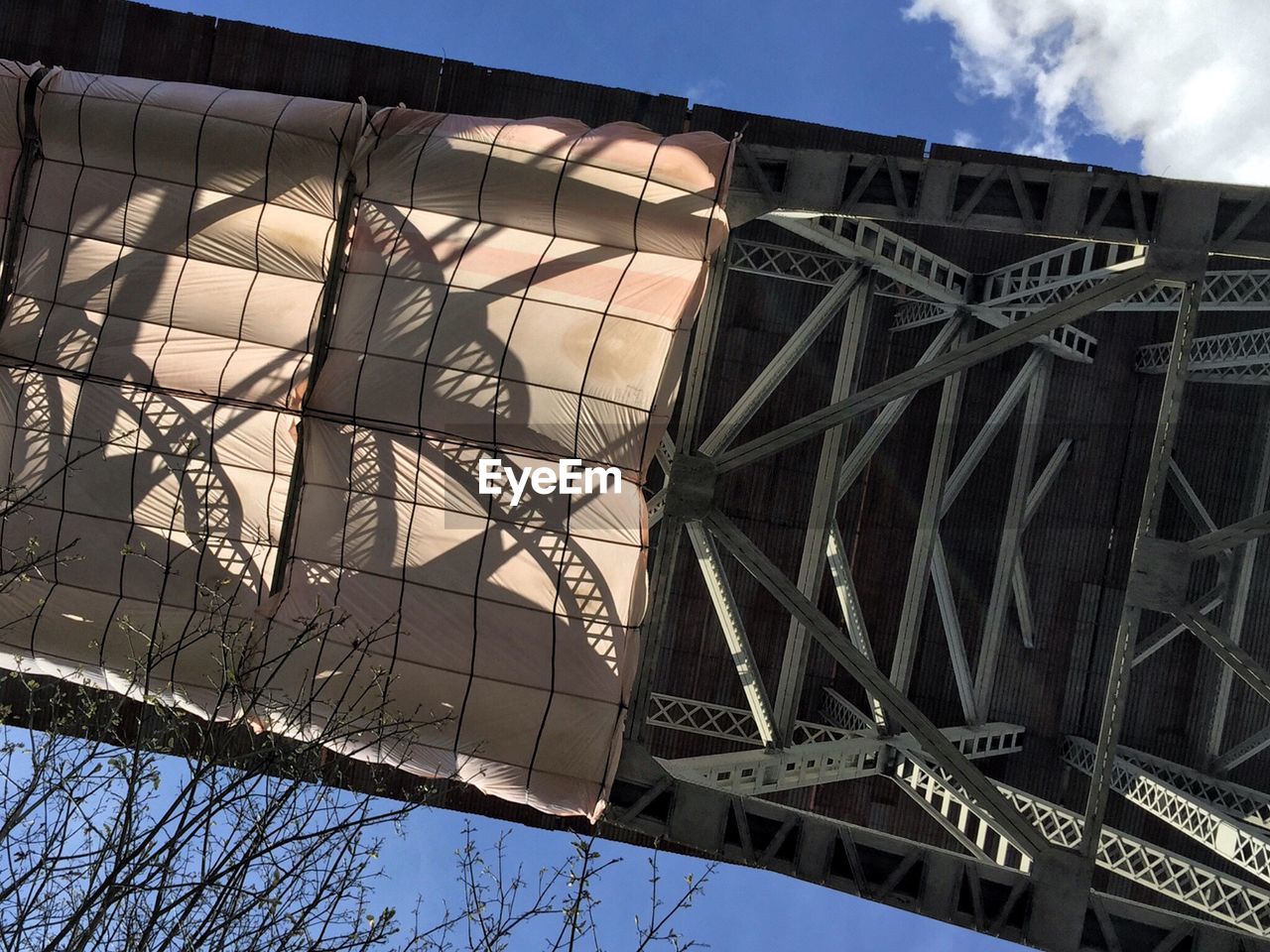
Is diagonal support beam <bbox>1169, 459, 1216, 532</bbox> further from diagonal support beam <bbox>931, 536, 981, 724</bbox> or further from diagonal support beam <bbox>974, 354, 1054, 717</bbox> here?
diagonal support beam <bbox>931, 536, 981, 724</bbox>

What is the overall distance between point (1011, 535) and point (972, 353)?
652 centimetres

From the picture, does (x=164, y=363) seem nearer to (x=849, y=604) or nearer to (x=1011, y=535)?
(x=849, y=604)

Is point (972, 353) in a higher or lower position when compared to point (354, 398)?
higher

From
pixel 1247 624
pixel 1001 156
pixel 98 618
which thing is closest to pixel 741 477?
pixel 1001 156

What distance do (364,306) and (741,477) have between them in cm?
852

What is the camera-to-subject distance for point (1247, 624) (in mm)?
15719

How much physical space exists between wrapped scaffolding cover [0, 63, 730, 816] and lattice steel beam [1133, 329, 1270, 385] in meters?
10.1

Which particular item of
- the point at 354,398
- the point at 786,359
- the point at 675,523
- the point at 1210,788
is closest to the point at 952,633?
the point at 1210,788

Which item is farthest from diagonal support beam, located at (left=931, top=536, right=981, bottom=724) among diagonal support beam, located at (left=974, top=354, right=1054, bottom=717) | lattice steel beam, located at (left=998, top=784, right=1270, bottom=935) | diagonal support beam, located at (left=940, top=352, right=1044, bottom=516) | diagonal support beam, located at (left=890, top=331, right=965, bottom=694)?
lattice steel beam, located at (left=998, top=784, right=1270, bottom=935)

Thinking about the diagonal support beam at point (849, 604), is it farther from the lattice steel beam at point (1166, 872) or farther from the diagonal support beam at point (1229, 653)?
the diagonal support beam at point (1229, 653)

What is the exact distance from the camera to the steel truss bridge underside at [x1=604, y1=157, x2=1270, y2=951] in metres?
9.82

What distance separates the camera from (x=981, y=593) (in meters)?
16.5

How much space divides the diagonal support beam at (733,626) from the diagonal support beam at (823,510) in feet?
1.13

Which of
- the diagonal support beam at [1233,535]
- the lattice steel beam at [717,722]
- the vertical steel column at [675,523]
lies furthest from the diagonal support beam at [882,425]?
the diagonal support beam at [1233,535]
